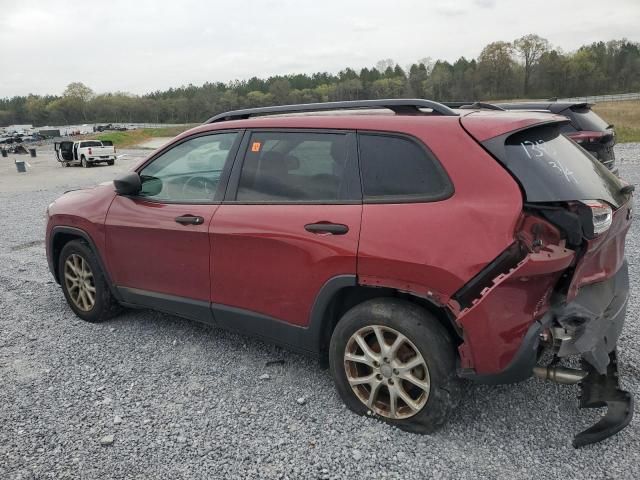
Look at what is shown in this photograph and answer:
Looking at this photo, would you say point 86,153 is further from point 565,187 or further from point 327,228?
point 565,187

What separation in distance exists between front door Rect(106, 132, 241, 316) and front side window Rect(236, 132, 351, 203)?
0.72ft

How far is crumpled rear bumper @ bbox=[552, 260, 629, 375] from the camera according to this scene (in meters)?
2.49

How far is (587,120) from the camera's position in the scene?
7.24 meters

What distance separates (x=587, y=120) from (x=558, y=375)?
19.0 feet

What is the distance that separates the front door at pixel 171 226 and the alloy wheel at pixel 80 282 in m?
0.41

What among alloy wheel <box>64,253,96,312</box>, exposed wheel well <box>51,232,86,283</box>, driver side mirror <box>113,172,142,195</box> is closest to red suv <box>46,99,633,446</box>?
driver side mirror <box>113,172,142,195</box>

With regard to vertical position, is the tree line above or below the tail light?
above

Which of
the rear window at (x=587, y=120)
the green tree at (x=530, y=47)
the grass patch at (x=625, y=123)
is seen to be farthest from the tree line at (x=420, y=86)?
the rear window at (x=587, y=120)

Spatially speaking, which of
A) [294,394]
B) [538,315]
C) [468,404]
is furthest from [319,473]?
[538,315]

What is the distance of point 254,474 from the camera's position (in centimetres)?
256

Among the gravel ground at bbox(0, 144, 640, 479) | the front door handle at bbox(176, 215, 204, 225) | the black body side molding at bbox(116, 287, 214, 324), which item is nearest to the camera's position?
the gravel ground at bbox(0, 144, 640, 479)

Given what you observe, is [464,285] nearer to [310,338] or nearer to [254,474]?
[310,338]

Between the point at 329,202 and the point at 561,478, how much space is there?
1.81 meters

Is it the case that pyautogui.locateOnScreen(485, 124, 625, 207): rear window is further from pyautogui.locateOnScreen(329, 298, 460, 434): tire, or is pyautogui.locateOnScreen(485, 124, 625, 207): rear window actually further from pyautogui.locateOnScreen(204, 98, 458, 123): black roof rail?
pyautogui.locateOnScreen(329, 298, 460, 434): tire
